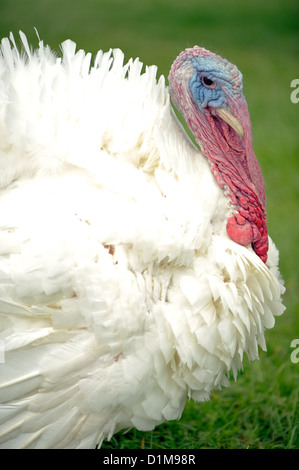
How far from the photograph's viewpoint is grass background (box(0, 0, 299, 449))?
3.41 m

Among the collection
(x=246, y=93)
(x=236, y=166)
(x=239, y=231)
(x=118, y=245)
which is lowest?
(x=118, y=245)

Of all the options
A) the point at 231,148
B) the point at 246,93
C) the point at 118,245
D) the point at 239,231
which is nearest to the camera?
the point at 118,245

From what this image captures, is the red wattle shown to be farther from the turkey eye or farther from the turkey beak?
the turkey eye

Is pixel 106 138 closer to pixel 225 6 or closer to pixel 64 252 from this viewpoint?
pixel 64 252

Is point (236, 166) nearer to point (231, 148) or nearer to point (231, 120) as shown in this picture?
point (231, 148)

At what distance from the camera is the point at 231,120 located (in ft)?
9.12

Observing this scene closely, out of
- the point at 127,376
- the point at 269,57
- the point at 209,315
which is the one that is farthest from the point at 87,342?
the point at 269,57

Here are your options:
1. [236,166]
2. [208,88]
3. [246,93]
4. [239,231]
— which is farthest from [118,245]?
[246,93]

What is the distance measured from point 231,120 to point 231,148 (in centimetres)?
15

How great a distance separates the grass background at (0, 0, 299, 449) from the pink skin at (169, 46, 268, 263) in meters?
0.62

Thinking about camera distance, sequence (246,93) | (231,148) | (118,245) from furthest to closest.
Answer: (246,93), (231,148), (118,245)

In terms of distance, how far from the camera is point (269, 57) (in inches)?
428

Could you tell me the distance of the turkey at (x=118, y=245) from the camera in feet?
7.57

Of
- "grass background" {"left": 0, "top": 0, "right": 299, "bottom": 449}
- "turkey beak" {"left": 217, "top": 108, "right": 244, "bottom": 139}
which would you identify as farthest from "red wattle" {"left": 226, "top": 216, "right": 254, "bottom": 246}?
"grass background" {"left": 0, "top": 0, "right": 299, "bottom": 449}
